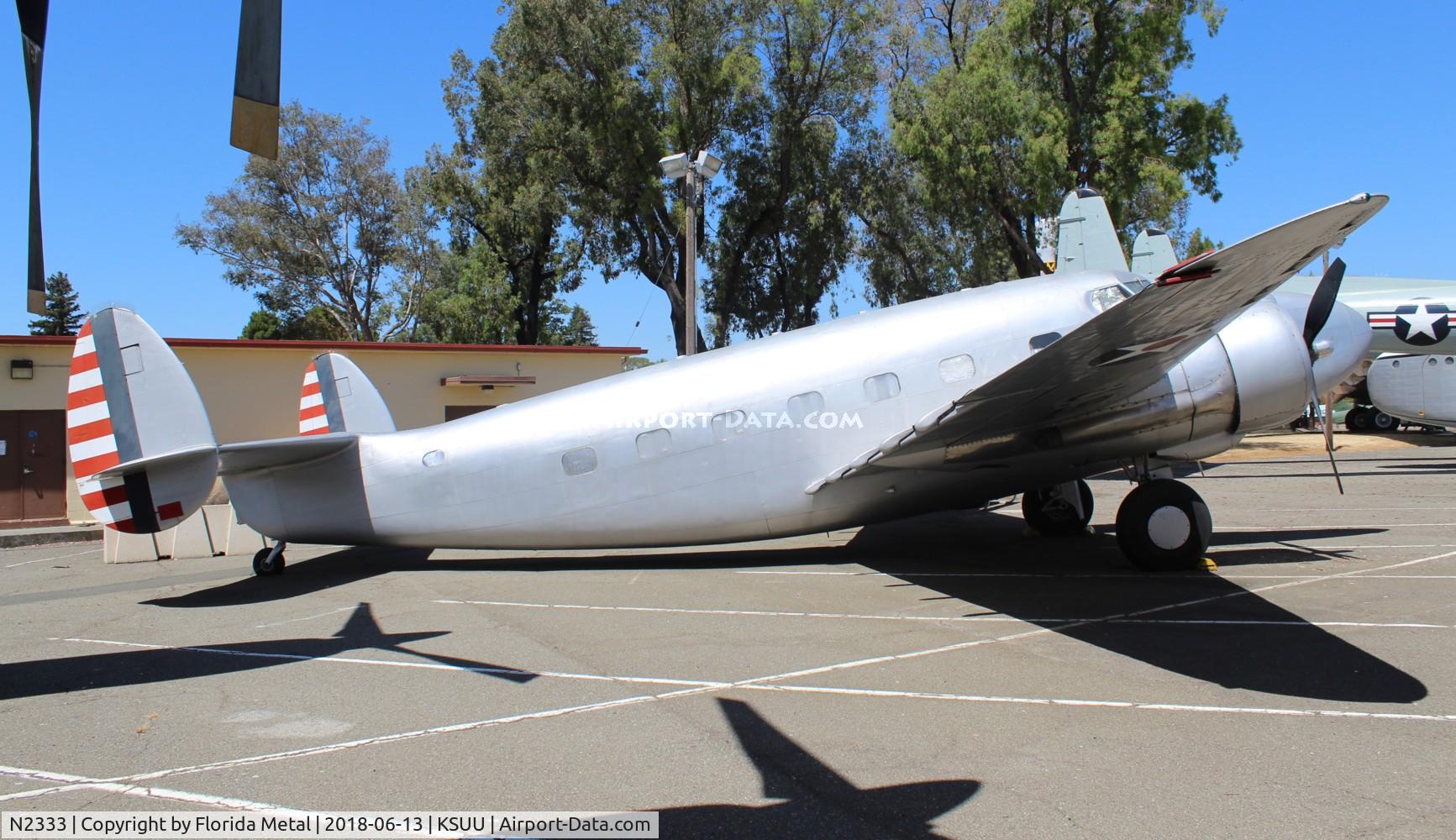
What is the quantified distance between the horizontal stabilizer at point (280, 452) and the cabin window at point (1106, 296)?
903 centimetres

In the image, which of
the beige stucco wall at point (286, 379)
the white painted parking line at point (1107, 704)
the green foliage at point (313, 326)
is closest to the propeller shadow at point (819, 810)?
the white painted parking line at point (1107, 704)

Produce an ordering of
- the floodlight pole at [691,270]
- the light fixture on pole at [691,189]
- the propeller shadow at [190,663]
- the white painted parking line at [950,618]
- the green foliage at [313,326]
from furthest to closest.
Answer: the green foliage at [313,326] < the floodlight pole at [691,270] < the light fixture on pole at [691,189] < the white painted parking line at [950,618] < the propeller shadow at [190,663]

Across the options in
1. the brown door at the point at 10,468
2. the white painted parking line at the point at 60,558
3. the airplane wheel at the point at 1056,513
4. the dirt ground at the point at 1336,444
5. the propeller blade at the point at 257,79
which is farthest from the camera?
the dirt ground at the point at 1336,444

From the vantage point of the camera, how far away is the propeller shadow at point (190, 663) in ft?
21.6

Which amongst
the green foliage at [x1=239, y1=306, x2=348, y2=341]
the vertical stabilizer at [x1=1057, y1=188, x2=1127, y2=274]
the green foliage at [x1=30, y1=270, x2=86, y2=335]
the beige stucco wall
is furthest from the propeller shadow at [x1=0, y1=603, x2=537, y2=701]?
the green foliage at [x1=30, y1=270, x2=86, y2=335]

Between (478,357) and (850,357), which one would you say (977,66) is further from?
(850,357)

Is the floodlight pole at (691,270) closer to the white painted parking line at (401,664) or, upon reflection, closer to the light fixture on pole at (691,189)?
the light fixture on pole at (691,189)

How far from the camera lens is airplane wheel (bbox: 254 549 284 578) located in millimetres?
11141

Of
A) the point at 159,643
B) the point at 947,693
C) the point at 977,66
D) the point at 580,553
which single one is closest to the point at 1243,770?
the point at 947,693

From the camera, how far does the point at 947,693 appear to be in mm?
5832

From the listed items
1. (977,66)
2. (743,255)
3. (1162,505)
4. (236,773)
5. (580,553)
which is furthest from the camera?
(743,255)

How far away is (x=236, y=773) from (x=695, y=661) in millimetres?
3204

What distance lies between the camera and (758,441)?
33.3ft
